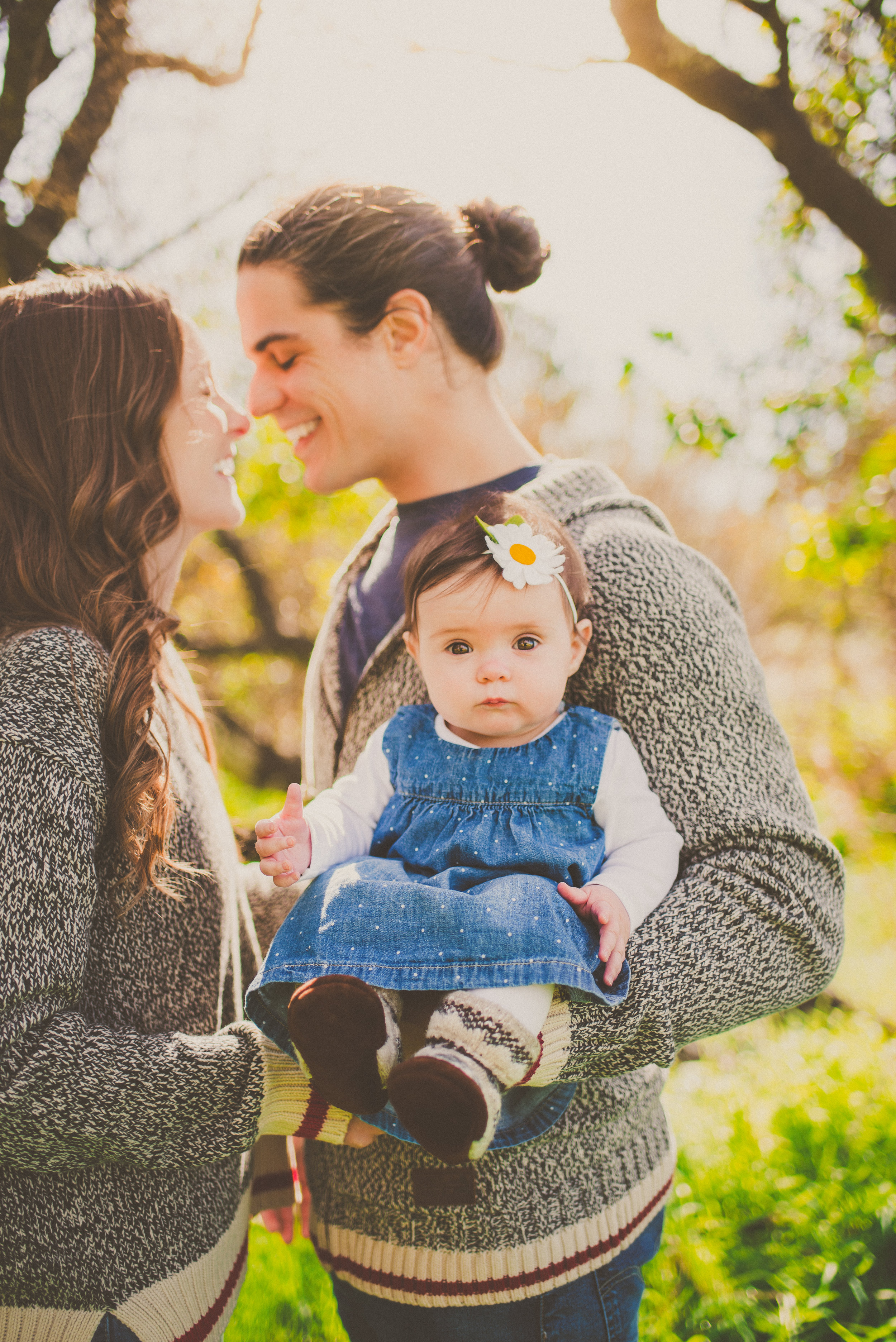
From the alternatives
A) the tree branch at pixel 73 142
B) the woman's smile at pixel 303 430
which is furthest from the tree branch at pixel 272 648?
the woman's smile at pixel 303 430

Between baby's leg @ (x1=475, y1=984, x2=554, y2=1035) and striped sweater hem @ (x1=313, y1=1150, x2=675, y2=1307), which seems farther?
striped sweater hem @ (x1=313, y1=1150, x2=675, y2=1307)

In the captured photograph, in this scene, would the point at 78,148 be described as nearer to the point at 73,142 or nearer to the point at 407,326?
the point at 73,142

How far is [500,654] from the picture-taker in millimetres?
1445

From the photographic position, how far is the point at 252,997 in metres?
1.30

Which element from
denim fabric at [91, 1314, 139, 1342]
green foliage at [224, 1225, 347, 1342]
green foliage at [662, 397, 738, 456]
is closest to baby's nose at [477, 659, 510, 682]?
denim fabric at [91, 1314, 139, 1342]

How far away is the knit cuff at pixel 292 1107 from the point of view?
1321mm

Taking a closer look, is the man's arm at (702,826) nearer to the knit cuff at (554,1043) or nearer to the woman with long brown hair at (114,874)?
the knit cuff at (554,1043)

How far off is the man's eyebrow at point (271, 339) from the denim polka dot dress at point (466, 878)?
96cm

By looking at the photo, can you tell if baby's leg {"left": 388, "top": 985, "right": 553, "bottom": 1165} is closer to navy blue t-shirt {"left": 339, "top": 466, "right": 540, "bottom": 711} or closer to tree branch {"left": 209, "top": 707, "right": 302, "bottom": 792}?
navy blue t-shirt {"left": 339, "top": 466, "right": 540, "bottom": 711}

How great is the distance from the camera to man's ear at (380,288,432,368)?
77.0 inches

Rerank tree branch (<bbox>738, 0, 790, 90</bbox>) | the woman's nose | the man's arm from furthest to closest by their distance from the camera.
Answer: tree branch (<bbox>738, 0, 790, 90</bbox>), the woman's nose, the man's arm

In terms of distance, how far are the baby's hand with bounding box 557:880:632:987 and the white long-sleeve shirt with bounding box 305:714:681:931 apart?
22 mm

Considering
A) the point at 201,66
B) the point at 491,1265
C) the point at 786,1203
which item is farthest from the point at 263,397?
the point at 786,1203

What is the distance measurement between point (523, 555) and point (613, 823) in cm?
47
